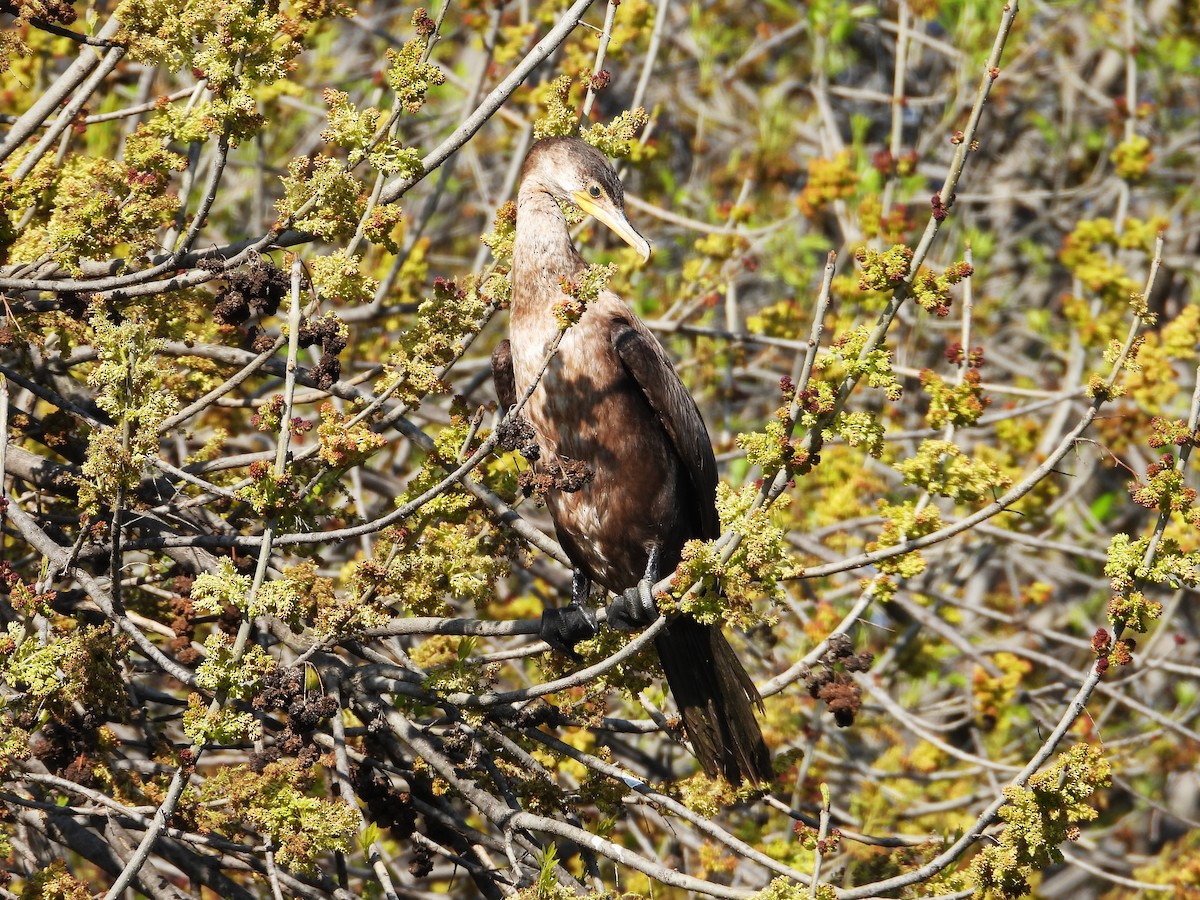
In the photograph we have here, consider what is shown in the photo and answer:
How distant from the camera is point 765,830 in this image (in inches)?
199

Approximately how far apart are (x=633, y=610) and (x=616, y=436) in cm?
67

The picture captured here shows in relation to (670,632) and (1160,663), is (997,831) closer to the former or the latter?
(670,632)

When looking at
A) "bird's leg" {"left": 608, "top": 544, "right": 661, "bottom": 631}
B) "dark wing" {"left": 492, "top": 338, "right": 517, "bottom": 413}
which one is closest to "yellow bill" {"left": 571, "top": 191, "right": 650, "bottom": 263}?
"dark wing" {"left": 492, "top": 338, "right": 517, "bottom": 413}

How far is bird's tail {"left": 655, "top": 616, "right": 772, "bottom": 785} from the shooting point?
399 cm

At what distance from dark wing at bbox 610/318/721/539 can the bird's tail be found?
437 mm

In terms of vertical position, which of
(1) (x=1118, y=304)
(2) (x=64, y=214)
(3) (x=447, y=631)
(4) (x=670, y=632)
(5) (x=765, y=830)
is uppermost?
(2) (x=64, y=214)

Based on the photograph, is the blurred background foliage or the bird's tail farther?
the bird's tail

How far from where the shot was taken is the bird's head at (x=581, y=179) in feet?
14.4

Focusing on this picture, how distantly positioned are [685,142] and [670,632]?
5068mm

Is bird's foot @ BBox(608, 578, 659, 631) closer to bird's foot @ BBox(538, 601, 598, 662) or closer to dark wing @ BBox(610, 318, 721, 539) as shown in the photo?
bird's foot @ BBox(538, 601, 598, 662)

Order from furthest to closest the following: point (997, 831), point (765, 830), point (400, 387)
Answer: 1. point (765, 830)
2. point (400, 387)
3. point (997, 831)

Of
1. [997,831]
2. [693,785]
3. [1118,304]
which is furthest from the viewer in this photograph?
[1118,304]

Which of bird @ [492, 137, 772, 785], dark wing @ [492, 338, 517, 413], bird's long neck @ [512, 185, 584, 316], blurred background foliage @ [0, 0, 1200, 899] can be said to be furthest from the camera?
dark wing @ [492, 338, 517, 413]

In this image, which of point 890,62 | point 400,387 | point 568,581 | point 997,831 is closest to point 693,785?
point 997,831
